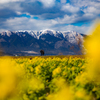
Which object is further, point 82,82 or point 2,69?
point 82,82

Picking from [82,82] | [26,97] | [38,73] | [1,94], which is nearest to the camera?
[1,94]

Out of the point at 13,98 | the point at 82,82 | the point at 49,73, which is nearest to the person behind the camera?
the point at 13,98

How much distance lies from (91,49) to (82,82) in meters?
Answer: 1.47

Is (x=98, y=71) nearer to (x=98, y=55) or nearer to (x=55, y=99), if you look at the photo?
(x=98, y=55)

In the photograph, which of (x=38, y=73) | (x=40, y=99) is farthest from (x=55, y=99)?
(x=38, y=73)

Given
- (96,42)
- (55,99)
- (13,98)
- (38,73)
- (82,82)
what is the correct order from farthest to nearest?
(38,73) → (82,82) → (13,98) → (55,99) → (96,42)

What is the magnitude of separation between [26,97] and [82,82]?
1.11 m

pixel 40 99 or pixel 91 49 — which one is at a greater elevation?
pixel 91 49

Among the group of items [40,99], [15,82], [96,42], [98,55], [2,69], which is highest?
[96,42]

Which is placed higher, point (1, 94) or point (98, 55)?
point (98, 55)

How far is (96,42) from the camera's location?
1896 millimetres

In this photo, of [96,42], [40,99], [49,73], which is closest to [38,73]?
[49,73]

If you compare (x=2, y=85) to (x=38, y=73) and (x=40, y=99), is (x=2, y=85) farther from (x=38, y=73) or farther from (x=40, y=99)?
(x=38, y=73)

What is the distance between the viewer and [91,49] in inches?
75.7
